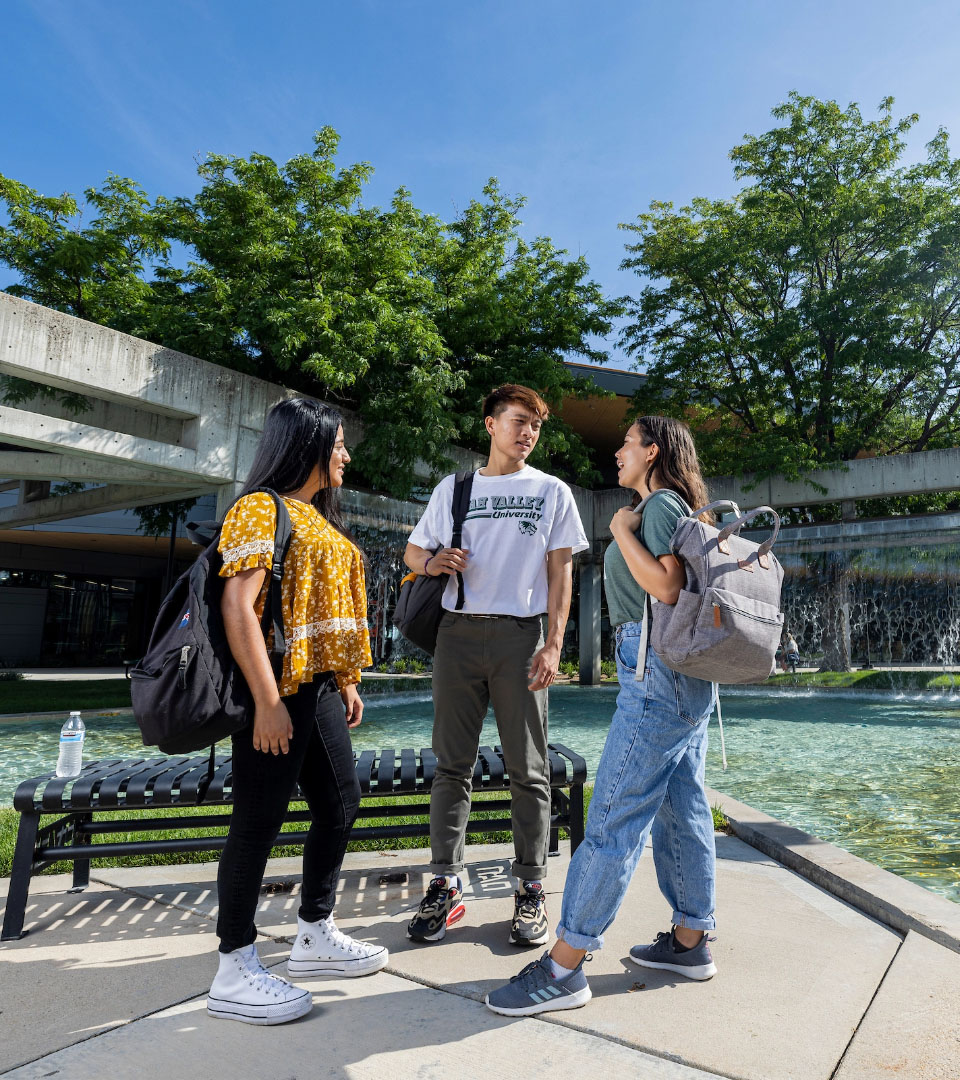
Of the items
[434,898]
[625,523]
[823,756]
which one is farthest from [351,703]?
[823,756]

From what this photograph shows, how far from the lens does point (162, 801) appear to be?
2793 mm

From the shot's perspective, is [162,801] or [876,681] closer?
[162,801]

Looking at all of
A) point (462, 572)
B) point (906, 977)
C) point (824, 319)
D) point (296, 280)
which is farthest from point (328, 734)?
point (824, 319)

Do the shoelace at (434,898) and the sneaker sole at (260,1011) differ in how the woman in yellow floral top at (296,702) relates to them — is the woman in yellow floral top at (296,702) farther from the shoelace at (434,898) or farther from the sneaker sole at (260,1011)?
the shoelace at (434,898)

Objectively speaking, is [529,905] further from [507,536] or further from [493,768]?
[507,536]

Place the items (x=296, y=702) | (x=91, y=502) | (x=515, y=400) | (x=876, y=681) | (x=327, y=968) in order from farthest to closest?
1. (x=876, y=681)
2. (x=91, y=502)
3. (x=515, y=400)
4. (x=327, y=968)
5. (x=296, y=702)

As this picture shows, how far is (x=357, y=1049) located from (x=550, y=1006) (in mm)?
533

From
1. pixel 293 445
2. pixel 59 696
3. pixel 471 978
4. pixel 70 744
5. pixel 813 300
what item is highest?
pixel 813 300

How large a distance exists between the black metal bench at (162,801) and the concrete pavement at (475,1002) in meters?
0.23

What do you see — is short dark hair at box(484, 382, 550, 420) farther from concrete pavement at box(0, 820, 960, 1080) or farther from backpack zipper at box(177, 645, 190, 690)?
concrete pavement at box(0, 820, 960, 1080)

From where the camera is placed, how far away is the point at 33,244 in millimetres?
12562

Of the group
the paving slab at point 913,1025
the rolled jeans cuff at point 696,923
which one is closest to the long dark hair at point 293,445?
the rolled jeans cuff at point 696,923

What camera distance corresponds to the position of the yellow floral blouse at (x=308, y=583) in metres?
2.16

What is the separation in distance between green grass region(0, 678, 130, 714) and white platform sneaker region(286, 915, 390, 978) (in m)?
10.2
